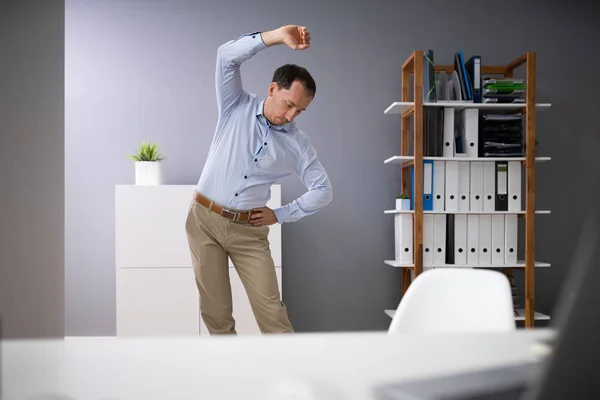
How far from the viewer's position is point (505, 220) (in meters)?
3.78

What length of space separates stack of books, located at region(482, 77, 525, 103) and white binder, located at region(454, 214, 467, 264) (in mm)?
808

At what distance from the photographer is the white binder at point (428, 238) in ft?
12.3

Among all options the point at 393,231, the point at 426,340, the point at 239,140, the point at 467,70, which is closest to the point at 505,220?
the point at 393,231

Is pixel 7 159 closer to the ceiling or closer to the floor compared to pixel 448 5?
closer to the floor

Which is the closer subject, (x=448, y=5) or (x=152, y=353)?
(x=152, y=353)

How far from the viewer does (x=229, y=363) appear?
67cm

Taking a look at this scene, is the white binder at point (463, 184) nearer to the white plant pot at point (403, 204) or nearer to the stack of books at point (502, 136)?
the stack of books at point (502, 136)

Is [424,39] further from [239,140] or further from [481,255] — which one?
[239,140]

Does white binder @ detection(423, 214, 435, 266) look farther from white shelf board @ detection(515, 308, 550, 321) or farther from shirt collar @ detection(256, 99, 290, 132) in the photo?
shirt collar @ detection(256, 99, 290, 132)

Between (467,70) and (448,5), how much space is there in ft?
2.26

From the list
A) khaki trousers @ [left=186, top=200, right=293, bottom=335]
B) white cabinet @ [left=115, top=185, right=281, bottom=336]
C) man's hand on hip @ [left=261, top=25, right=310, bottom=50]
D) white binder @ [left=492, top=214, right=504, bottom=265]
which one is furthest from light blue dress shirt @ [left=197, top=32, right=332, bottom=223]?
white binder @ [left=492, top=214, right=504, bottom=265]

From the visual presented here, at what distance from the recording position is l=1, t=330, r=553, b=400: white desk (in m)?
0.60

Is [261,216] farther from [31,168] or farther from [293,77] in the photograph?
[31,168]

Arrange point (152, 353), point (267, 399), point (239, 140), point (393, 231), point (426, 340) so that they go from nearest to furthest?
point (267, 399) < point (152, 353) < point (426, 340) < point (239, 140) < point (393, 231)
